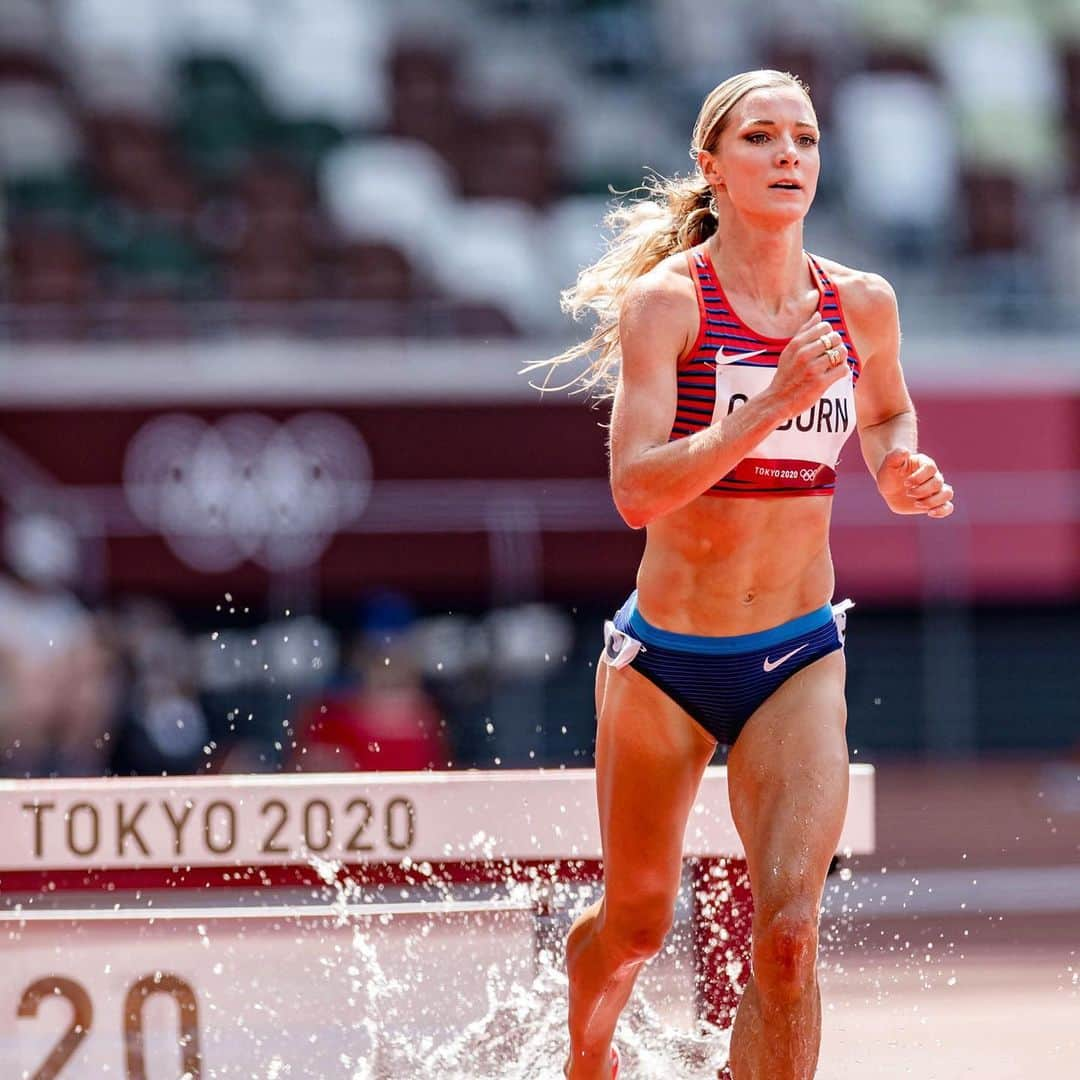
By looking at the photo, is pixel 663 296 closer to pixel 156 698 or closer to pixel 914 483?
pixel 914 483

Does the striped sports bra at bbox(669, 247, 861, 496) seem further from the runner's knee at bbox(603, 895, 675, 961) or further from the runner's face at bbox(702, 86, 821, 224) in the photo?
the runner's knee at bbox(603, 895, 675, 961)

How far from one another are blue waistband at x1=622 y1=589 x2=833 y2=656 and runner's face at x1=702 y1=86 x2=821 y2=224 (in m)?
0.78

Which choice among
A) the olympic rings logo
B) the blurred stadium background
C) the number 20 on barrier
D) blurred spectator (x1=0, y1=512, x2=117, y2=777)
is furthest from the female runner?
the olympic rings logo

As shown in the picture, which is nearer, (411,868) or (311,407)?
(411,868)

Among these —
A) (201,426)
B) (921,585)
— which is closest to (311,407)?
(201,426)

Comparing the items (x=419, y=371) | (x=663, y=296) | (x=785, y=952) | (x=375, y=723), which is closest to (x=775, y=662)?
(x=785, y=952)

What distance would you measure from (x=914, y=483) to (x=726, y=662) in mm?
498

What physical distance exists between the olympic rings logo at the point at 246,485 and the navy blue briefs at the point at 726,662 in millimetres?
8977

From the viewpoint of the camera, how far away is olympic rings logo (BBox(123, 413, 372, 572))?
41.4 feet

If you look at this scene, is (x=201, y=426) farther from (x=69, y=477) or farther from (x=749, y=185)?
(x=749, y=185)

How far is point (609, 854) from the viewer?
3854mm

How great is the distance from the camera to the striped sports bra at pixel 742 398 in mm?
3674

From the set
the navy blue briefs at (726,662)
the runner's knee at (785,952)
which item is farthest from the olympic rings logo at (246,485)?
the runner's knee at (785,952)

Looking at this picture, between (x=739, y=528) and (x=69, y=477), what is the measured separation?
9.73m
